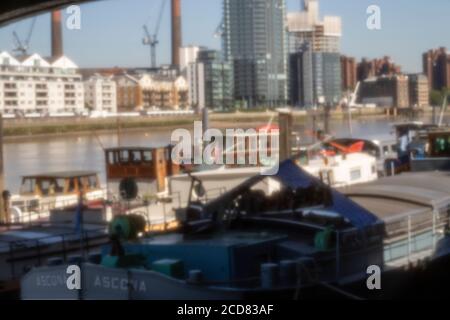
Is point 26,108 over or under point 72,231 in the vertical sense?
over

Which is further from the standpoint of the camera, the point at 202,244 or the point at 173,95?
the point at 173,95

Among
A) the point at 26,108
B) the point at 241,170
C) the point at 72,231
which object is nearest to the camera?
the point at 72,231

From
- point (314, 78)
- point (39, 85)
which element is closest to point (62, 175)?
point (314, 78)

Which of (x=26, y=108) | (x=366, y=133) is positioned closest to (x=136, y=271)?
(x=26, y=108)

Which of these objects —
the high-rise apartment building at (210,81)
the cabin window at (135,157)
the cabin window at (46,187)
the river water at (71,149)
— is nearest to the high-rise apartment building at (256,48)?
the high-rise apartment building at (210,81)

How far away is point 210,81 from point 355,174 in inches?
53.5

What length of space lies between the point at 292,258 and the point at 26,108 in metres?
5.76

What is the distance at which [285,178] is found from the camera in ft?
12.3

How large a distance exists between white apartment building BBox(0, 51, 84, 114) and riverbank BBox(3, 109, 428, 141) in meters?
0.22

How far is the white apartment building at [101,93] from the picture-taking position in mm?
7031

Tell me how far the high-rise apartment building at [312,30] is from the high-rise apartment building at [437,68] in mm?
763

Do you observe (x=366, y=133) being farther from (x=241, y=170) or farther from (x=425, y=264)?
(x=425, y=264)
